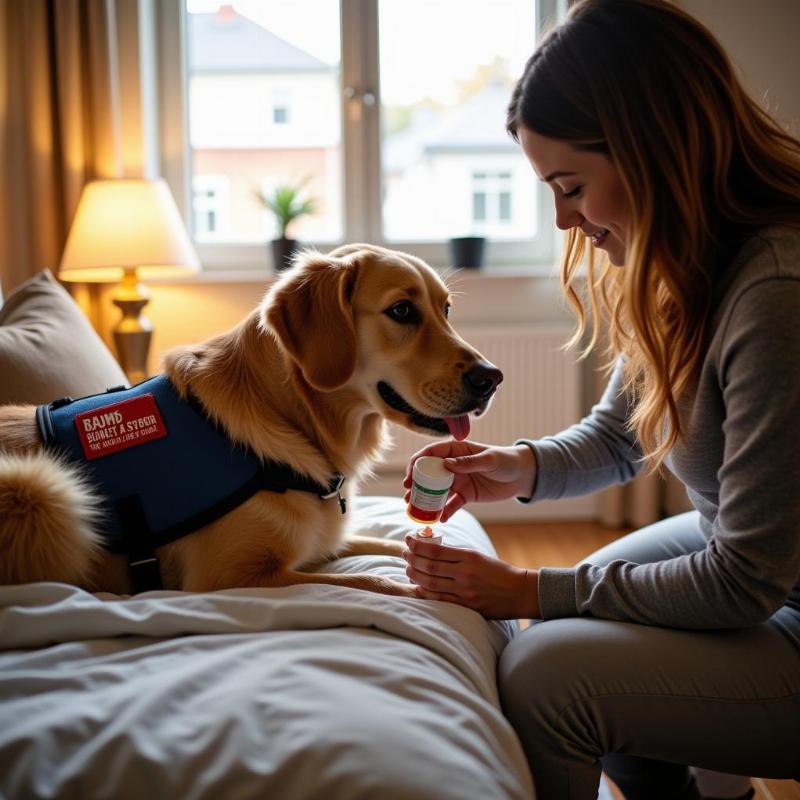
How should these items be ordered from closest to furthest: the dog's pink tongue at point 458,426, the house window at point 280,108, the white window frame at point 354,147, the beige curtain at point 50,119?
the dog's pink tongue at point 458,426 < the beige curtain at point 50,119 < the white window frame at point 354,147 < the house window at point 280,108

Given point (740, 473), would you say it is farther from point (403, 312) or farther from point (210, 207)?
point (210, 207)

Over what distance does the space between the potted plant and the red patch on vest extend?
2.10 metres

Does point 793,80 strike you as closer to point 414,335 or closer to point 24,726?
point 414,335

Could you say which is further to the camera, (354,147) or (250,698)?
(354,147)

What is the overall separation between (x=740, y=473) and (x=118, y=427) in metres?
0.93

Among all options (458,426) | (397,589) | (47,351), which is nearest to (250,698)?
(397,589)

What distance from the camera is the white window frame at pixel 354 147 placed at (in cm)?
357

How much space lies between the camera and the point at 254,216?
3.77 m

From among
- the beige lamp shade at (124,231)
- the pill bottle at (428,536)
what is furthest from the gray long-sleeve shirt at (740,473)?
the beige lamp shade at (124,231)

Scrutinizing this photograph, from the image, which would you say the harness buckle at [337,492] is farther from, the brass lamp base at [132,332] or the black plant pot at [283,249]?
the black plant pot at [283,249]

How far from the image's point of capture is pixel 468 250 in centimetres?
348

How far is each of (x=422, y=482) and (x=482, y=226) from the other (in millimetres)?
2763

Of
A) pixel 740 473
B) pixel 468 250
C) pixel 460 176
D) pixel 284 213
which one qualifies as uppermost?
pixel 460 176

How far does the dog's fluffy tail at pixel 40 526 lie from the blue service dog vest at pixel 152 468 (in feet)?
0.16
